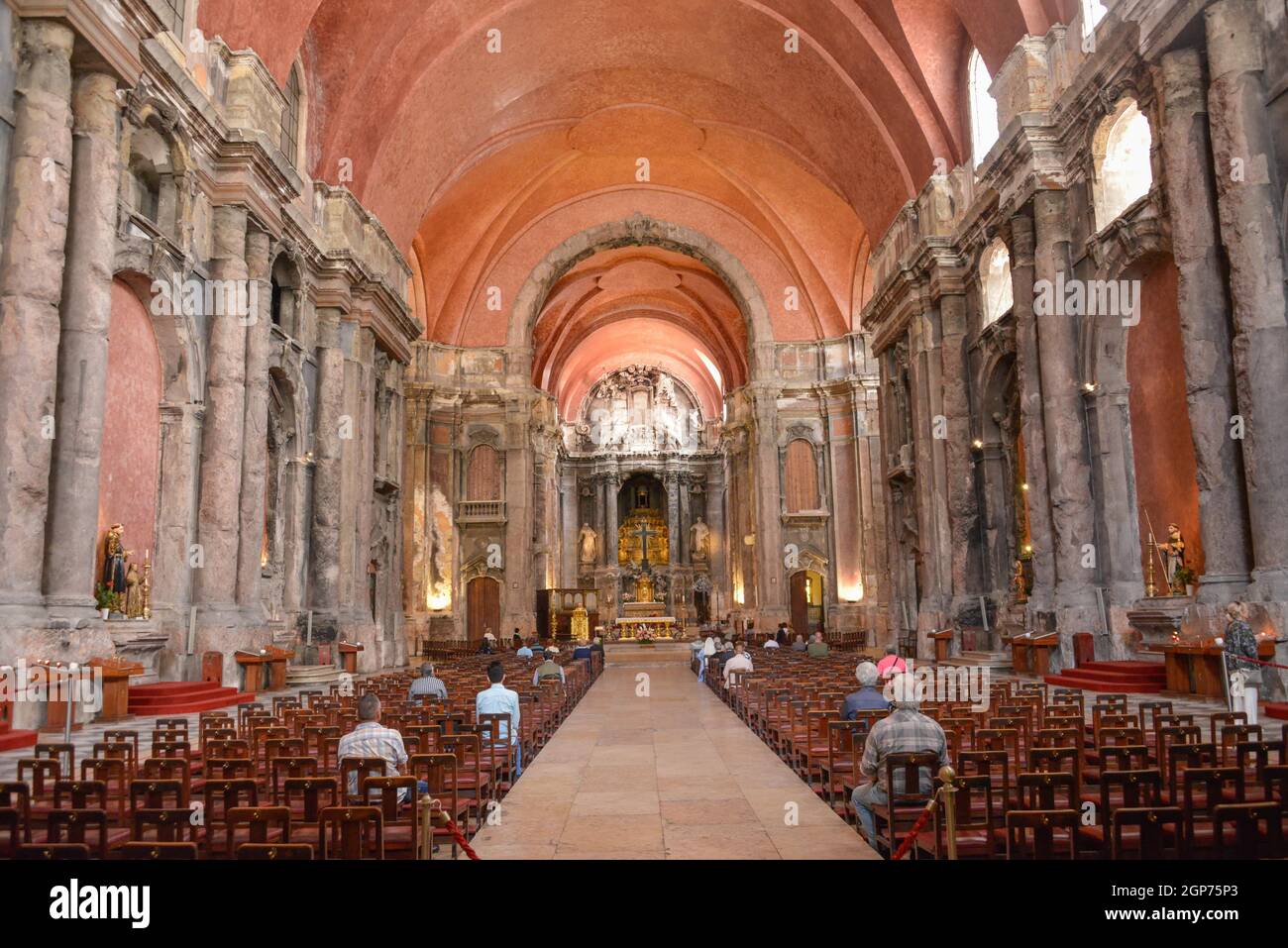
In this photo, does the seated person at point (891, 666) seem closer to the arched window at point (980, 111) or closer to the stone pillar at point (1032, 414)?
the stone pillar at point (1032, 414)

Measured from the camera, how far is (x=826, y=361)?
117 feet

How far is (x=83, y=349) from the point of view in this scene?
11859 mm

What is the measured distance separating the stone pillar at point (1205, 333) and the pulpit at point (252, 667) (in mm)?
13977

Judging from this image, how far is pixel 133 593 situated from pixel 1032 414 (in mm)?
15203

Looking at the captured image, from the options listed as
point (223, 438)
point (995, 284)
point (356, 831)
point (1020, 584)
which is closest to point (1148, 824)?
point (356, 831)

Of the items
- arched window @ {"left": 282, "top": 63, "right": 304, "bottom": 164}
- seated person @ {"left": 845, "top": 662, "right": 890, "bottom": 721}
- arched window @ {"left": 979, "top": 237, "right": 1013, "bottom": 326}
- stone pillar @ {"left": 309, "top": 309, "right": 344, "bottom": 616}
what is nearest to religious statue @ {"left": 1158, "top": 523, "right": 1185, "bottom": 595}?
arched window @ {"left": 979, "top": 237, "right": 1013, "bottom": 326}

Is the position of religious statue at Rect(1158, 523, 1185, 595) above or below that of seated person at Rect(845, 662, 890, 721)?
above

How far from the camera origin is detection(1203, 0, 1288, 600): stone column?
1109cm

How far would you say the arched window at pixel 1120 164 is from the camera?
15648 millimetres

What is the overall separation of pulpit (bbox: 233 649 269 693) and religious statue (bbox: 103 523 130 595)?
7.94 ft

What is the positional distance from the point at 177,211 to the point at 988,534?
1675cm

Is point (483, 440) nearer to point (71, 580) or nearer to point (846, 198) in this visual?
point (846, 198)

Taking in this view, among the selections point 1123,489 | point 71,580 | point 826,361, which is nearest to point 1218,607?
point 1123,489

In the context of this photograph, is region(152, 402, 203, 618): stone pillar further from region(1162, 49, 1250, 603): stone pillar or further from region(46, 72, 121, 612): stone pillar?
region(1162, 49, 1250, 603): stone pillar
